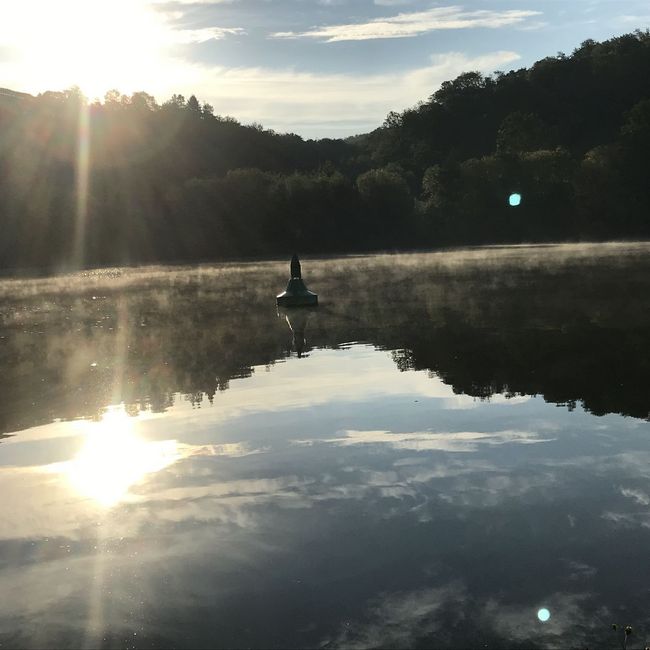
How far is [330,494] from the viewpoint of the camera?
11.0m

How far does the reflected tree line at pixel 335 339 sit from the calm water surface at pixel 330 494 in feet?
0.49

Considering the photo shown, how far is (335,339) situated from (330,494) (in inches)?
650

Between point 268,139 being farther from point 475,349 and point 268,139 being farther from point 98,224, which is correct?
point 475,349

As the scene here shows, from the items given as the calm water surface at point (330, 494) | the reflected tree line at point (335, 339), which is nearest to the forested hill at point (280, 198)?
the reflected tree line at point (335, 339)

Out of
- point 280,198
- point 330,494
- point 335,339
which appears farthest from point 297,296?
point 280,198

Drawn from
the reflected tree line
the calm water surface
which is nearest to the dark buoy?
the reflected tree line

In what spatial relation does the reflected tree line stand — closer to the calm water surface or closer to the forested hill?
the calm water surface

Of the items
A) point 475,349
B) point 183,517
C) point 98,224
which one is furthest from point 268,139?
point 183,517

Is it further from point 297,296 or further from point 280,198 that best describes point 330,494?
point 280,198

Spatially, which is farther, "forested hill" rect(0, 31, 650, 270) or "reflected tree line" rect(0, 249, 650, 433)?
"forested hill" rect(0, 31, 650, 270)

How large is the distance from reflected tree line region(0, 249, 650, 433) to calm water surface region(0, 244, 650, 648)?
0.15 meters

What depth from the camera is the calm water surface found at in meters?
7.63

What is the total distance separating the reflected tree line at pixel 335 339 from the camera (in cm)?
1825

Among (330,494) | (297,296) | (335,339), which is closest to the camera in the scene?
(330,494)
